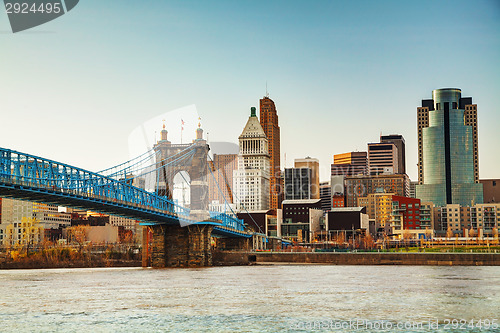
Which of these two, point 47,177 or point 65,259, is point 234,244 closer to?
point 65,259

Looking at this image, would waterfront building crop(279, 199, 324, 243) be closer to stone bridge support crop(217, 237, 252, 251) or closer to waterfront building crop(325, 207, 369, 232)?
waterfront building crop(325, 207, 369, 232)

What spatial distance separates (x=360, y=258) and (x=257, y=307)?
203 feet

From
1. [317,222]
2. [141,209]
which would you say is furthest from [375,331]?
[317,222]

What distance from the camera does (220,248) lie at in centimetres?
13150

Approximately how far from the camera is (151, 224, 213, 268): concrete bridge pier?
3890 inches

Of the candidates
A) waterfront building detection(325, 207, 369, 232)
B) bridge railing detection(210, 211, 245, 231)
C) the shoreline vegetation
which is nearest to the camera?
the shoreline vegetation

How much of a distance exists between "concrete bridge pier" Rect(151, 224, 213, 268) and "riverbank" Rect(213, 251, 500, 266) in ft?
28.0

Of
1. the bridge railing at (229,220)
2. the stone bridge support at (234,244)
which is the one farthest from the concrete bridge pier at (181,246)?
the stone bridge support at (234,244)

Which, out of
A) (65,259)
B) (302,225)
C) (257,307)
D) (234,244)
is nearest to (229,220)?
(234,244)

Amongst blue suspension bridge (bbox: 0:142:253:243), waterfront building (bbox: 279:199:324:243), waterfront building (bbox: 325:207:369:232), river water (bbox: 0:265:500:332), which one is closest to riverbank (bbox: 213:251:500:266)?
blue suspension bridge (bbox: 0:142:253:243)

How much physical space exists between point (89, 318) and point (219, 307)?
7.69 meters

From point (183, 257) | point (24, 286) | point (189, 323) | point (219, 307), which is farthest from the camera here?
point (183, 257)

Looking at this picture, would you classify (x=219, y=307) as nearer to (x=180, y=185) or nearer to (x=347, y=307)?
(x=347, y=307)

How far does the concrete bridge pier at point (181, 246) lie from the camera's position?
98.8m
